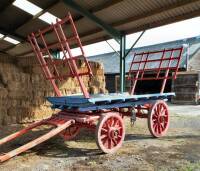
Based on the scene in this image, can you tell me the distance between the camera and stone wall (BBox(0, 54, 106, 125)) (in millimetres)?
9820

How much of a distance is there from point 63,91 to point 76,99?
17.7ft

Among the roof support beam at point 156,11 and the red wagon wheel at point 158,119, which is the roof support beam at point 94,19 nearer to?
the roof support beam at point 156,11

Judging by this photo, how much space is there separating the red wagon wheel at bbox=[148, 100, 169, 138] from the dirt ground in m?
0.23

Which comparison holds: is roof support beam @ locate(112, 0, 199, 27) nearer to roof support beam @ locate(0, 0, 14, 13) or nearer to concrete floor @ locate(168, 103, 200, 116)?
roof support beam @ locate(0, 0, 14, 13)

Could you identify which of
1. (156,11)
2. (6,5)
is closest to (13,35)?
(6,5)

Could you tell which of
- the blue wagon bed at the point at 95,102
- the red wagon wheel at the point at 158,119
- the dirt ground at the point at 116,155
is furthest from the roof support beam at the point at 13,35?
the red wagon wheel at the point at 158,119

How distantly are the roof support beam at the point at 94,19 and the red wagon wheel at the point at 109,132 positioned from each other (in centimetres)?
549

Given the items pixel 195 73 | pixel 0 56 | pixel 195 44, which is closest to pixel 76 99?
pixel 0 56

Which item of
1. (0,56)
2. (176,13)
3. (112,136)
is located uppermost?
(176,13)

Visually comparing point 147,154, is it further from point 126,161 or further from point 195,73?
point 195,73

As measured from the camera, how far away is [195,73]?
22.0 metres

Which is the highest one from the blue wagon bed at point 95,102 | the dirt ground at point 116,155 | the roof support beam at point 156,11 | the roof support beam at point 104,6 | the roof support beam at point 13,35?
the roof support beam at point 13,35

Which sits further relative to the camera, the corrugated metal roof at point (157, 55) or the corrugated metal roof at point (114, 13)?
the corrugated metal roof at point (157, 55)

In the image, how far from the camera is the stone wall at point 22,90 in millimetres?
9820
